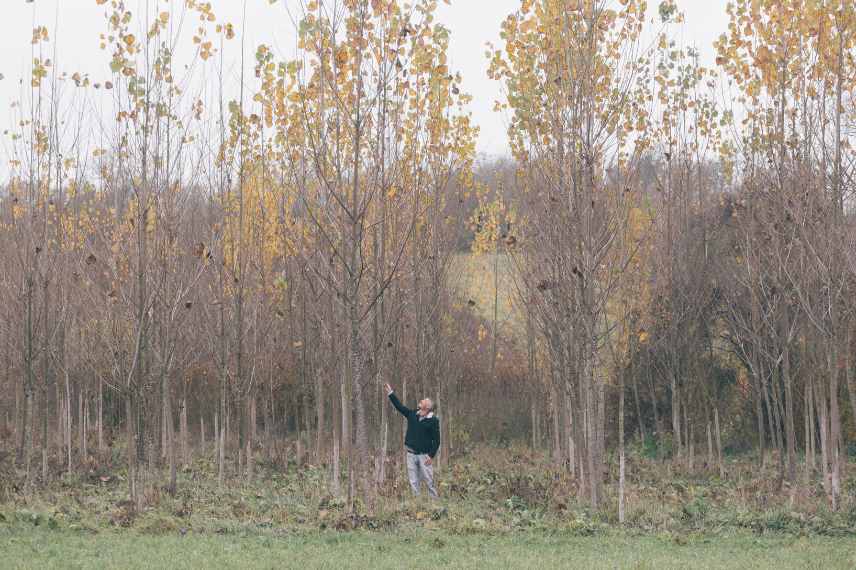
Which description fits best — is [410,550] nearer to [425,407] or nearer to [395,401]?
[395,401]

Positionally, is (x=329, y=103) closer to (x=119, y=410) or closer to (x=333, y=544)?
(x=333, y=544)

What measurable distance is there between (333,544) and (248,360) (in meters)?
8.52

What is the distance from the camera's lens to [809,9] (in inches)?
503

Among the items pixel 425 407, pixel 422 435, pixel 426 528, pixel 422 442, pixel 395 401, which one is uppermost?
pixel 395 401

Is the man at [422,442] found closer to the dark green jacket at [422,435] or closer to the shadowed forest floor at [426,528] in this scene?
the dark green jacket at [422,435]

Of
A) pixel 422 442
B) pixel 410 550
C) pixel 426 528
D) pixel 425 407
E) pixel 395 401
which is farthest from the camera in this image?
pixel 425 407

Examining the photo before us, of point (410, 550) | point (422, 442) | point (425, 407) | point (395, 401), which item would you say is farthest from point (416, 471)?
point (410, 550)

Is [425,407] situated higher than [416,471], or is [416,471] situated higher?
[425,407]

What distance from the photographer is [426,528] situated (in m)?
10.8

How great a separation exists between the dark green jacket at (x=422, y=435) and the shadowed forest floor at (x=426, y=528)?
0.75 metres

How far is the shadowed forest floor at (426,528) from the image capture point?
8.98m

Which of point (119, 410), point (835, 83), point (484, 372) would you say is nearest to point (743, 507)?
point (835, 83)

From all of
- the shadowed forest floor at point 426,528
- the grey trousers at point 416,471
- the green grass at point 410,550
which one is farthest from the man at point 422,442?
the green grass at point 410,550

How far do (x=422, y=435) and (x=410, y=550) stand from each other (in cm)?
474
